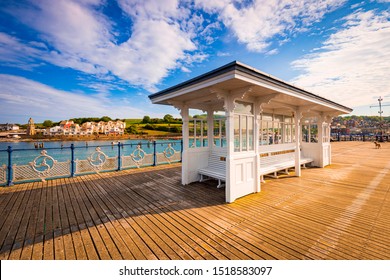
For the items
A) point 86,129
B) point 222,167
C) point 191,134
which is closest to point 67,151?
point 86,129

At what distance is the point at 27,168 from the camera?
5902mm

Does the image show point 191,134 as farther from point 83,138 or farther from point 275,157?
Result: point 83,138

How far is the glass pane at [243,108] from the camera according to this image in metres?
4.62

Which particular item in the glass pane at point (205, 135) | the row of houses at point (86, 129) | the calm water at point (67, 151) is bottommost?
the calm water at point (67, 151)

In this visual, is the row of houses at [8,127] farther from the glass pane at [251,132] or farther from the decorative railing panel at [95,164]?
the glass pane at [251,132]

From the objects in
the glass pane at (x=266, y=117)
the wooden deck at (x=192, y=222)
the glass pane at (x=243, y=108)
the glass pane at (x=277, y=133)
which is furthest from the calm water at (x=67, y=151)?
the glass pane at (x=277, y=133)

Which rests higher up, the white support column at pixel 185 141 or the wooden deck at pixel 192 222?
the white support column at pixel 185 141

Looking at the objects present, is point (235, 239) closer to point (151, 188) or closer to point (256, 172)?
point (256, 172)

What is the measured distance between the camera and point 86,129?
8569 centimetres

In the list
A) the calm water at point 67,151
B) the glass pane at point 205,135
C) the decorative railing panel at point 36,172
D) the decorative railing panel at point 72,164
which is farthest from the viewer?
the calm water at point 67,151

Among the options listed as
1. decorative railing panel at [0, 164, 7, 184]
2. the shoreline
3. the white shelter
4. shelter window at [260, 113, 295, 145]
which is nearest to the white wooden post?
the white shelter

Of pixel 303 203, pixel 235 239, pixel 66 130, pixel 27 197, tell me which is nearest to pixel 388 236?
pixel 303 203

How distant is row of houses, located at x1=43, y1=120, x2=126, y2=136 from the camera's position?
85.3m

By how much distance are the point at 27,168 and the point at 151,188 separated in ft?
14.9
